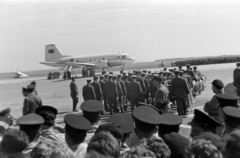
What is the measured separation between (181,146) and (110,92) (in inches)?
381

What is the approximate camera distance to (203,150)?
253cm

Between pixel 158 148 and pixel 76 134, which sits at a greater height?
pixel 158 148

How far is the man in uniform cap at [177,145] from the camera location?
9.75 ft

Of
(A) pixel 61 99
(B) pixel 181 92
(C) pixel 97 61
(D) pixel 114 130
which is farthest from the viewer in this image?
(C) pixel 97 61

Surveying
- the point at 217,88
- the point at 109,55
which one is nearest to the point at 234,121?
the point at 217,88

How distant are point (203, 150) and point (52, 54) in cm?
5644

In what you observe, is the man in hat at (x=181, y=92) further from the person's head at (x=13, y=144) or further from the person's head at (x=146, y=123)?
the person's head at (x=13, y=144)

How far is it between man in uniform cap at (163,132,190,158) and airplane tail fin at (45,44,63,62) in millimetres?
54688

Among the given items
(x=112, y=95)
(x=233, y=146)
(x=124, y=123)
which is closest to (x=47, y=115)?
(x=124, y=123)

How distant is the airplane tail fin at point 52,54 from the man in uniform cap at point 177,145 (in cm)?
5469

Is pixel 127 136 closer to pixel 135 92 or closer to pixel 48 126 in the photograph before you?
pixel 48 126

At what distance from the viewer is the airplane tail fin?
56856mm

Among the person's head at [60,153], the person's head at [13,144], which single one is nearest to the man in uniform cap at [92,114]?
the person's head at [13,144]

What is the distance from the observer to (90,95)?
12.4 meters
